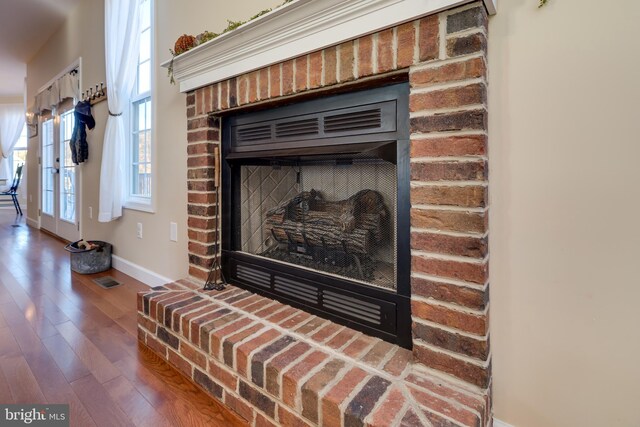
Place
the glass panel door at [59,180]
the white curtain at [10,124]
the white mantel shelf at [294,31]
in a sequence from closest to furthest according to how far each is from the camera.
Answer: the white mantel shelf at [294,31] < the glass panel door at [59,180] < the white curtain at [10,124]

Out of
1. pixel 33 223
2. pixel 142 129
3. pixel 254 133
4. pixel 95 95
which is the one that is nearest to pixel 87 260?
pixel 142 129

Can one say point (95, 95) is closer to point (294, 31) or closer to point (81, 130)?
point (81, 130)

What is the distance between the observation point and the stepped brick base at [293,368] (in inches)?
34.3

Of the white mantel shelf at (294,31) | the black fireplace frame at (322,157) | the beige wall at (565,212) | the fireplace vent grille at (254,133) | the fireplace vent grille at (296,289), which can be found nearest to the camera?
the beige wall at (565,212)

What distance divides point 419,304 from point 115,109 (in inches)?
109

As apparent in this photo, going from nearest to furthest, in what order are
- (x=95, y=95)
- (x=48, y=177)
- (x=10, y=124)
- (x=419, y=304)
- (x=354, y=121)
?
(x=419, y=304) → (x=354, y=121) → (x=95, y=95) → (x=48, y=177) → (x=10, y=124)

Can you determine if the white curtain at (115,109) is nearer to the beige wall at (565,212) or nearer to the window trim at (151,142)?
the window trim at (151,142)

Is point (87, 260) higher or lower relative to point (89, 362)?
higher

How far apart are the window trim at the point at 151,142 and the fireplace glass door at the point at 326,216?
94cm

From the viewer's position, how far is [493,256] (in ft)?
3.28

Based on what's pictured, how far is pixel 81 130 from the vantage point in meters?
3.13

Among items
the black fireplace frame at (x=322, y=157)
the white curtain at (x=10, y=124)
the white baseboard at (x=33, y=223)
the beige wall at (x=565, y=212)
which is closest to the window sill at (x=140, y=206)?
the black fireplace frame at (x=322, y=157)

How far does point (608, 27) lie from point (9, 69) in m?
7.96

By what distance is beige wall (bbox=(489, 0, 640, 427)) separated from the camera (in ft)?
2.65
